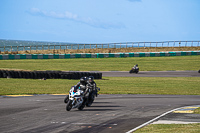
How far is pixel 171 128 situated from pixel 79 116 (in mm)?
3862

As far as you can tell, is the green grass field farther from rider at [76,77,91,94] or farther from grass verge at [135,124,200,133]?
rider at [76,77,91,94]

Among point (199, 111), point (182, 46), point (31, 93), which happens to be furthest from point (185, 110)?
point (182, 46)

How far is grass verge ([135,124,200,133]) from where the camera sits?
35.5 ft

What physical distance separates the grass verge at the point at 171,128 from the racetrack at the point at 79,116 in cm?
60

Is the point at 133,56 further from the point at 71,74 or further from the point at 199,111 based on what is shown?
the point at 199,111

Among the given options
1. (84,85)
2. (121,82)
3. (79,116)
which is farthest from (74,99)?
(121,82)

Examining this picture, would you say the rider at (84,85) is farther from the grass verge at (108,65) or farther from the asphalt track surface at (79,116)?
the grass verge at (108,65)

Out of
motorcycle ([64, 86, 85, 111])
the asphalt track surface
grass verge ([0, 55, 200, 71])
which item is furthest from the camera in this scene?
grass verge ([0, 55, 200, 71])

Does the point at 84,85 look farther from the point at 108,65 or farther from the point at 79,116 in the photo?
the point at 108,65

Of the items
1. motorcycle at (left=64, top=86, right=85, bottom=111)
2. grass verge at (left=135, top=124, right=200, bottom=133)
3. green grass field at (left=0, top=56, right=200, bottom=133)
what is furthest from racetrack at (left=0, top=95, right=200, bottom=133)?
green grass field at (left=0, top=56, right=200, bottom=133)

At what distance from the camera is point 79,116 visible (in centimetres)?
1374

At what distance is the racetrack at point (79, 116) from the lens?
11.2 meters

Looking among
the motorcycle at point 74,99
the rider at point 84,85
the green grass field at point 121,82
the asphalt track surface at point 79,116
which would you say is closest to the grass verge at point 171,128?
the green grass field at point 121,82

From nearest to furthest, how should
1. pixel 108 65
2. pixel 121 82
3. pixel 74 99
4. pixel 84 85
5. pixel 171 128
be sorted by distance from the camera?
pixel 171 128, pixel 74 99, pixel 84 85, pixel 121 82, pixel 108 65
